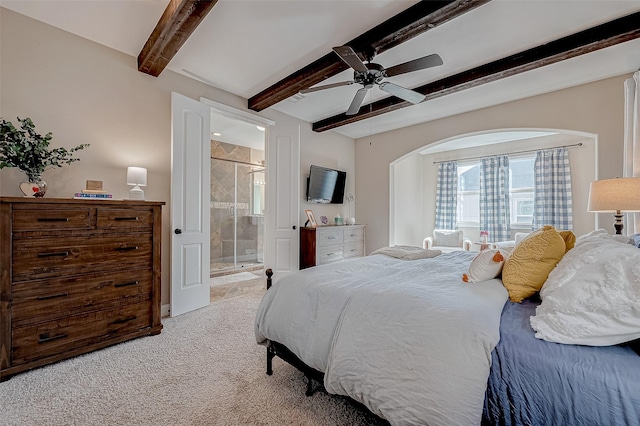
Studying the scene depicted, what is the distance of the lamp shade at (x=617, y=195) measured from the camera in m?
2.25

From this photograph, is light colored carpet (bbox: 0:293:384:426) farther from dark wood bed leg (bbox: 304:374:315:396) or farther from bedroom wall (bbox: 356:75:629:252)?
bedroom wall (bbox: 356:75:629:252)

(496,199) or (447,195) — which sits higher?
(447,195)

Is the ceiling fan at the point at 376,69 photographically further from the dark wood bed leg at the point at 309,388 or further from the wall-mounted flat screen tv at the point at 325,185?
the dark wood bed leg at the point at 309,388

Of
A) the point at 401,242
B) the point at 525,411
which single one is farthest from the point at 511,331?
the point at 401,242

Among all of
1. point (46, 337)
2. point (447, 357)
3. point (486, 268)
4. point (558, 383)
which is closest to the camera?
point (558, 383)

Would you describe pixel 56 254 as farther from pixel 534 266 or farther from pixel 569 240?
pixel 569 240

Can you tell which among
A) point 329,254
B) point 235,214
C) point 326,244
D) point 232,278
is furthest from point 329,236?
point 235,214

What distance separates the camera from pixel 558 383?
94 centimetres

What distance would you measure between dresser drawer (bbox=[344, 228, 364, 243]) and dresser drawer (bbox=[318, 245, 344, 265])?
0.24 metres

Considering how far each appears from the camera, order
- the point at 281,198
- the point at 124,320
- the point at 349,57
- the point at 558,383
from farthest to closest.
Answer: the point at 281,198
the point at 124,320
the point at 349,57
the point at 558,383

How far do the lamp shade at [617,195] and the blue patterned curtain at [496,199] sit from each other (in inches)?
128

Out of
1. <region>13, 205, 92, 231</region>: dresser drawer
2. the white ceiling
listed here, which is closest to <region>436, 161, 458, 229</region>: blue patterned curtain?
the white ceiling

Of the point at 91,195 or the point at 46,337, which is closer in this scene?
the point at 46,337

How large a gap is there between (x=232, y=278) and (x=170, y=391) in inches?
128
